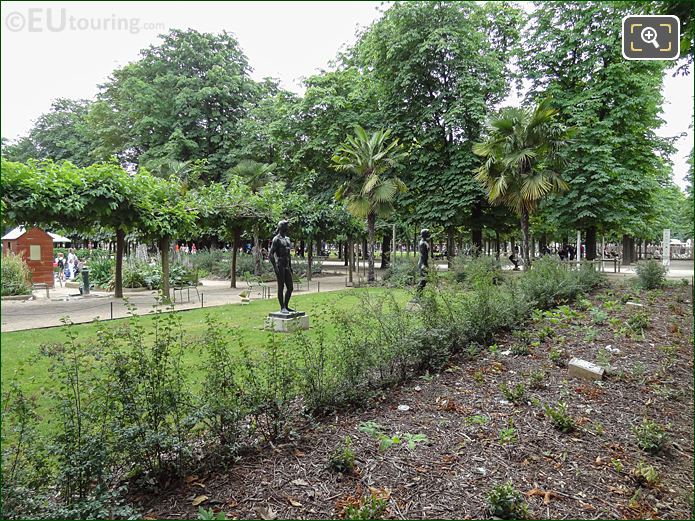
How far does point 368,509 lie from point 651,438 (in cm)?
247

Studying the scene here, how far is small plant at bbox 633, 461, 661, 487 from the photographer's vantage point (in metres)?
2.97

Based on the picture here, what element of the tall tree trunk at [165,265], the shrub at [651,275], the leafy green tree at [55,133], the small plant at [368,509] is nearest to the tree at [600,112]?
the shrub at [651,275]

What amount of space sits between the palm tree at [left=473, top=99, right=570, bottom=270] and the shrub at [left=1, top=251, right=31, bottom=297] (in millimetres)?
16872

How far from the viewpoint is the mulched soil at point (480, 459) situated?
9.25 ft

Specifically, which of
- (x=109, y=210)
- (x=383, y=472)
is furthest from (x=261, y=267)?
(x=383, y=472)

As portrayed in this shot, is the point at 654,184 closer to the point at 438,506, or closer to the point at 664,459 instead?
the point at 664,459

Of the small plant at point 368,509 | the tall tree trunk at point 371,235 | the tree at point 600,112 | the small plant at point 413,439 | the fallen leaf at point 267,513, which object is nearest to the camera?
the small plant at point 368,509

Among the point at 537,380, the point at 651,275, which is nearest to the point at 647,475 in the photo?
the point at 537,380

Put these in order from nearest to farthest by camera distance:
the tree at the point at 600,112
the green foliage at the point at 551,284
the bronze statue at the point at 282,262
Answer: the green foliage at the point at 551,284, the bronze statue at the point at 282,262, the tree at the point at 600,112

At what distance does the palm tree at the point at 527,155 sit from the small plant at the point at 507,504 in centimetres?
1267

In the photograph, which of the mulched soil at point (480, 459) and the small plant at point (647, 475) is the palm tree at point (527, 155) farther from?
the small plant at point (647, 475)

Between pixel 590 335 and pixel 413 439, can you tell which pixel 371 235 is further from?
pixel 413 439

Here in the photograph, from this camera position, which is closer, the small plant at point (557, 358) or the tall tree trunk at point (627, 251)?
the small plant at point (557, 358)

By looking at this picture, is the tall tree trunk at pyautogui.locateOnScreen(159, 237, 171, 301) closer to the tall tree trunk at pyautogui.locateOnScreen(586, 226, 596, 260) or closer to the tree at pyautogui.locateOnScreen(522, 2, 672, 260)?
the tree at pyautogui.locateOnScreen(522, 2, 672, 260)
